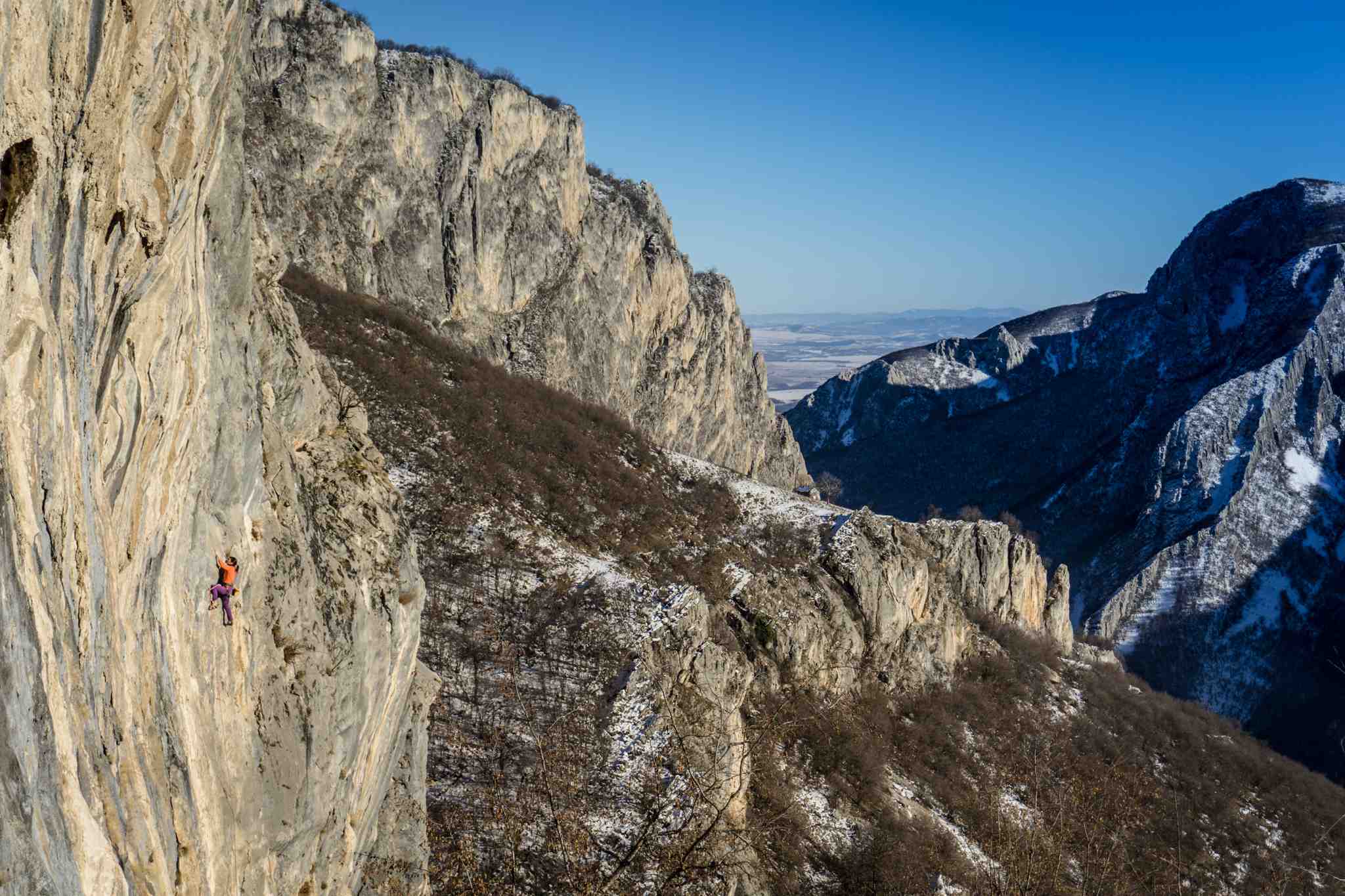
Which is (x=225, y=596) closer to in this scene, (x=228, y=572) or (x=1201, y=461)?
(x=228, y=572)

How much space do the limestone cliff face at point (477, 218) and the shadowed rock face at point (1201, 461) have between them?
71.8 meters

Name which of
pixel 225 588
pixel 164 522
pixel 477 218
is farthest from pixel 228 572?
pixel 477 218

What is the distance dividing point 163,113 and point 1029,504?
162 metres

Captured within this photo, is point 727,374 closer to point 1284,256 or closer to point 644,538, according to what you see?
point 644,538

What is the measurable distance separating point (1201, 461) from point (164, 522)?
149 metres

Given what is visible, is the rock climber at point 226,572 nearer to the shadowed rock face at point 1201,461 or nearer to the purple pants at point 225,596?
the purple pants at point 225,596

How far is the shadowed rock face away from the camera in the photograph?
111m

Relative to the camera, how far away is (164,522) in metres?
9.30

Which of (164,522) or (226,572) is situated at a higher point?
(164,522)

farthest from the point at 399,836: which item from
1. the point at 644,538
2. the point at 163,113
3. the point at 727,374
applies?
the point at 727,374

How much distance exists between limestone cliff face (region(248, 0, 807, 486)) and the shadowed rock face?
71.8m

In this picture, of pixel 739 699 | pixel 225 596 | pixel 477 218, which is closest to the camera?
pixel 225 596

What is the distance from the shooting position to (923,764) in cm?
4259

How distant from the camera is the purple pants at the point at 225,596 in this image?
10.4 metres
